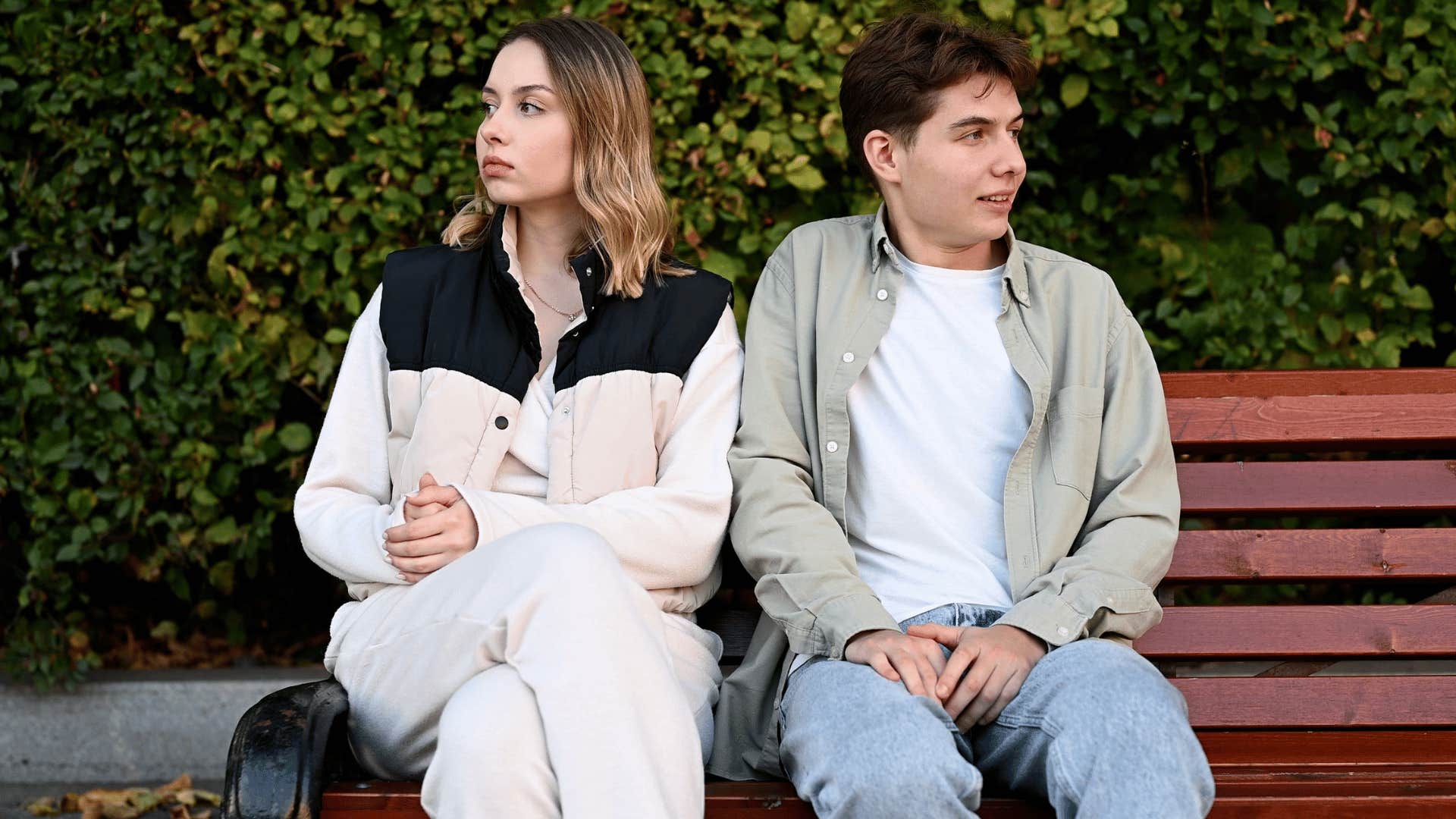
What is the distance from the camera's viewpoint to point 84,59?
4.06 metres

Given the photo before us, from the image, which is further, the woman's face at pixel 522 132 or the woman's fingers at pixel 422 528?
the woman's face at pixel 522 132

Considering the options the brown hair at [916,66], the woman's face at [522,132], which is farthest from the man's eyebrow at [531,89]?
the brown hair at [916,66]

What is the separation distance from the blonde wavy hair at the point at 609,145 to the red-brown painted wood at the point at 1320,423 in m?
1.13

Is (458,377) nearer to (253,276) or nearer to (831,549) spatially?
(831,549)

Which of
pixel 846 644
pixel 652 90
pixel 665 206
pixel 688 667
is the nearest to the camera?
pixel 846 644

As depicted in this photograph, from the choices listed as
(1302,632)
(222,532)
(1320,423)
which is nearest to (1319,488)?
(1320,423)

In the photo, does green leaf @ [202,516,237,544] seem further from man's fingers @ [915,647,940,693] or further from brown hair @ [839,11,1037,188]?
man's fingers @ [915,647,940,693]

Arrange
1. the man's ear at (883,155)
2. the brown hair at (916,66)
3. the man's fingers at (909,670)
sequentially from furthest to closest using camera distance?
the man's ear at (883,155)
the brown hair at (916,66)
the man's fingers at (909,670)

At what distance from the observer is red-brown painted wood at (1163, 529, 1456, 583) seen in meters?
3.05

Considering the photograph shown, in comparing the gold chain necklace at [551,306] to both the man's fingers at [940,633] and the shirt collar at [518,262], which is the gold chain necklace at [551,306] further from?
the man's fingers at [940,633]

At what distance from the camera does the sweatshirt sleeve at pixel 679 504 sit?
105 inches

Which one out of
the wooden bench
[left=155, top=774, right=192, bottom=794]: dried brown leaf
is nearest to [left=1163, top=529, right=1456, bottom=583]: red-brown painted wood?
the wooden bench

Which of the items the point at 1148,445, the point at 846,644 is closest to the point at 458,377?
the point at 846,644

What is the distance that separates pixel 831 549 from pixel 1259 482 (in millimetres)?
1011
